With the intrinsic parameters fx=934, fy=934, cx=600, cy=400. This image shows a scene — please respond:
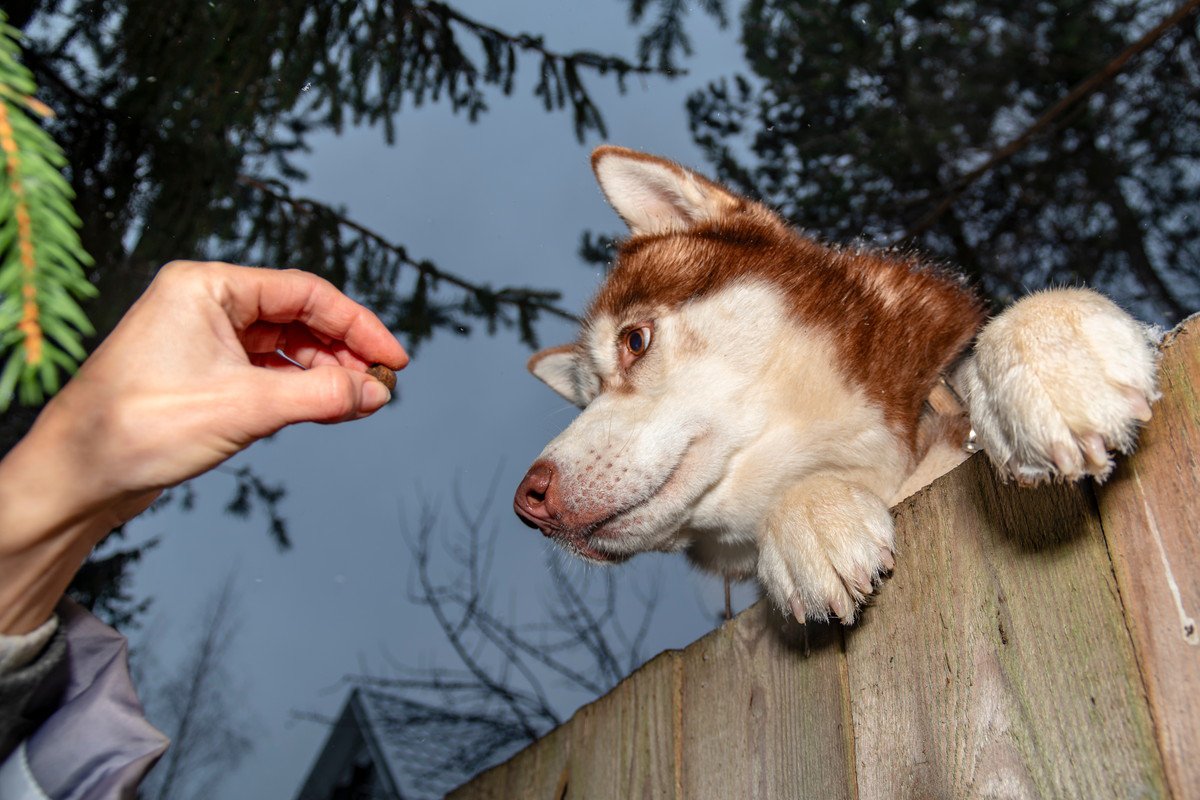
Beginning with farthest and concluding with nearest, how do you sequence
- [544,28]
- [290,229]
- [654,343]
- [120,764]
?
[544,28] → [290,229] → [654,343] → [120,764]

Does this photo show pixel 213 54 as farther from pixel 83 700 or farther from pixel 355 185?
pixel 355 185

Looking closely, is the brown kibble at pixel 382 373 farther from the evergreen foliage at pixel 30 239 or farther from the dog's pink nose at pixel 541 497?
the evergreen foliage at pixel 30 239

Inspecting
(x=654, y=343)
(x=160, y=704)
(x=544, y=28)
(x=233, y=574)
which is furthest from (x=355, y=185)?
(x=654, y=343)

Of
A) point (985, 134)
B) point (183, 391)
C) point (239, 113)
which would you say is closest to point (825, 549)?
point (183, 391)

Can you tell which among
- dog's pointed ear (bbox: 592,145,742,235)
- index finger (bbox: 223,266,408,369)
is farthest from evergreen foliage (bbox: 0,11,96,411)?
dog's pointed ear (bbox: 592,145,742,235)

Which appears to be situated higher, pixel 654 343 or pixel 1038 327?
pixel 654 343

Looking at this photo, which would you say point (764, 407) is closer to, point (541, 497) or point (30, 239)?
point (541, 497)

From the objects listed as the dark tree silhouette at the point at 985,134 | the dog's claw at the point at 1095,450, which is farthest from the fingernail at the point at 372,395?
the dark tree silhouette at the point at 985,134
